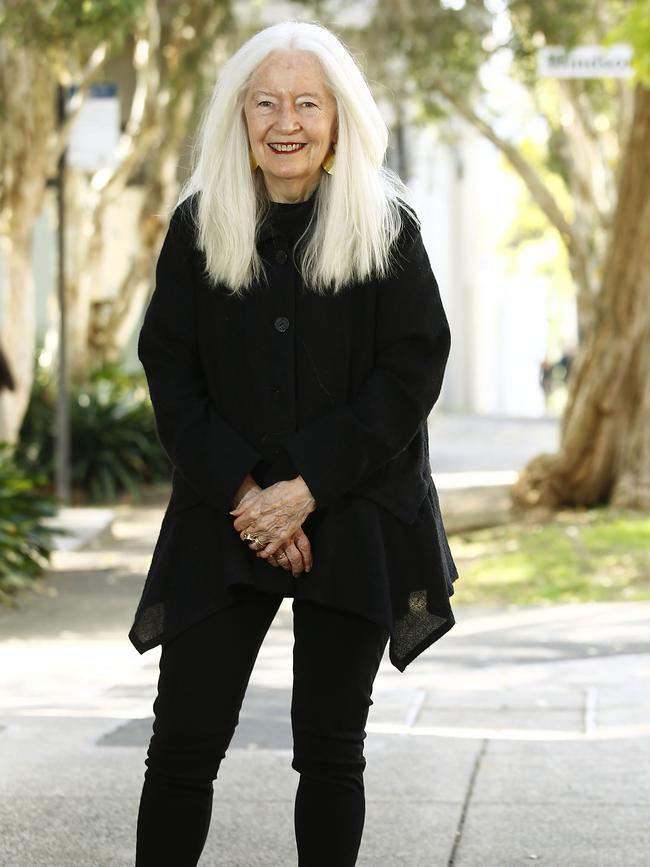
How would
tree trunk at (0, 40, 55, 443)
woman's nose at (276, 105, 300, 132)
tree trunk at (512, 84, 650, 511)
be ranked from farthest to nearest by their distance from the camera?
tree trunk at (0, 40, 55, 443) < tree trunk at (512, 84, 650, 511) < woman's nose at (276, 105, 300, 132)

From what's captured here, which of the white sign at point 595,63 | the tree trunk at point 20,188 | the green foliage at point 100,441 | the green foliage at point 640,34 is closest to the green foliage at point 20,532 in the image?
the tree trunk at point 20,188

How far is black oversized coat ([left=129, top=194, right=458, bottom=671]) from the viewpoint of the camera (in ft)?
10.9

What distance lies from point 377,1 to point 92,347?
5.68m

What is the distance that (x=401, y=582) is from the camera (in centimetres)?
339

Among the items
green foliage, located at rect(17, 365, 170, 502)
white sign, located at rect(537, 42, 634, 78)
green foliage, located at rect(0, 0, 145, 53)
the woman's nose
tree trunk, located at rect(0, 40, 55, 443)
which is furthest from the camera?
green foliage, located at rect(17, 365, 170, 502)

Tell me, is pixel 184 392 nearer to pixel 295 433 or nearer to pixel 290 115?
pixel 295 433

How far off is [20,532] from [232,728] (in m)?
7.69

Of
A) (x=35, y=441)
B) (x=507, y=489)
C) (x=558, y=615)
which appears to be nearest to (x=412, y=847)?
(x=558, y=615)

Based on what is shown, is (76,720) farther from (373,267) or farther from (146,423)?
(146,423)

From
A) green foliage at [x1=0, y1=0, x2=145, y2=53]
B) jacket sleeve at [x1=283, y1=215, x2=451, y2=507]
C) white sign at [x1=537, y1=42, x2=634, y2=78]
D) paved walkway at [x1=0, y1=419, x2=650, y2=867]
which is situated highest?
green foliage at [x1=0, y1=0, x2=145, y2=53]

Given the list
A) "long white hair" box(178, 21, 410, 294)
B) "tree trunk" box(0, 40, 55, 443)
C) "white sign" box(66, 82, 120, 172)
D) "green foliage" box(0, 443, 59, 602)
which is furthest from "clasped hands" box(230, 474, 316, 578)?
"white sign" box(66, 82, 120, 172)

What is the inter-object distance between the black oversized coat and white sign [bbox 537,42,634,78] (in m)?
9.07

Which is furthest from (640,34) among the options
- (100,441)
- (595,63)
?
(100,441)

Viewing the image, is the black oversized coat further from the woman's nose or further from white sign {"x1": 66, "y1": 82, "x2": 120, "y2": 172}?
white sign {"x1": 66, "y1": 82, "x2": 120, "y2": 172}
